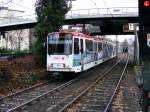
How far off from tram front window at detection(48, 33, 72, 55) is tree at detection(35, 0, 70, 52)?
6728 millimetres

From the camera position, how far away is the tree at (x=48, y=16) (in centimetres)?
3444

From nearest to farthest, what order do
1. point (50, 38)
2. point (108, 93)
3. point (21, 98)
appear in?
point (21, 98)
point (108, 93)
point (50, 38)

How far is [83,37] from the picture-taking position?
2961cm

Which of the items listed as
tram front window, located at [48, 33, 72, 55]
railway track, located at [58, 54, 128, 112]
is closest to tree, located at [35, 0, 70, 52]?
tram front window, located at [48, 33, 72, 55]

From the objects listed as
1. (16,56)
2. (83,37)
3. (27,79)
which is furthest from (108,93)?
(16,56)

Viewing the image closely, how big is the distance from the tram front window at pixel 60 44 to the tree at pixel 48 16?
→ 6.73 meters

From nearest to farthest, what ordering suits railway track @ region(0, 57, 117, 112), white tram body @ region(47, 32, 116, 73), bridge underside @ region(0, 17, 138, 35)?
railway track @ region(0, 57, 117, 112), white tram body @ region(47, 32, 116, 73), bridge underside @ region(0, 17, 138, 35)

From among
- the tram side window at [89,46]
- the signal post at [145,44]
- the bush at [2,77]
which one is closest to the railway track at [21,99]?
the bush at [2,77]

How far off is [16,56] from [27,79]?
17860 mm

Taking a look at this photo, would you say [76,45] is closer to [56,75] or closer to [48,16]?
[56,75]

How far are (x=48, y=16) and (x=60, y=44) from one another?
7851mm

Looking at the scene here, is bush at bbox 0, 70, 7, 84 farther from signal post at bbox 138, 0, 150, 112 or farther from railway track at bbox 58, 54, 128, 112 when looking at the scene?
signal post at bbox 138, 0, 150, 112

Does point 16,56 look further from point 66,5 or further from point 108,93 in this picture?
point 108,93

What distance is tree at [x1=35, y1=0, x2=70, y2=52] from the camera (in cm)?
3444
